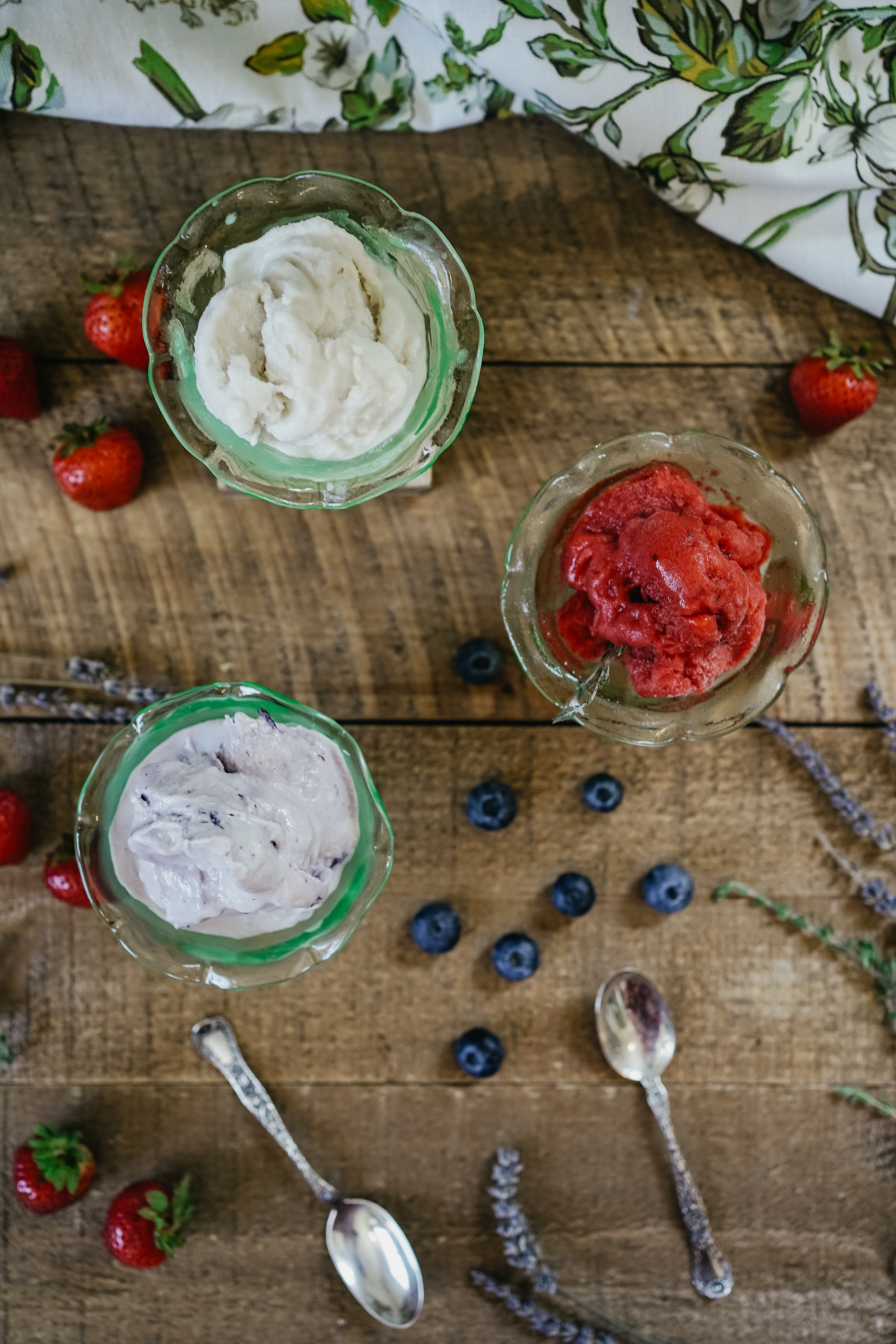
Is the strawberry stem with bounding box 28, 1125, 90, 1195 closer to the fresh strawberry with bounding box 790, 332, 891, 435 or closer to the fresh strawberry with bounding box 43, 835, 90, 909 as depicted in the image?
the fresh strawberry with bounding box 43, 835, 90, 909

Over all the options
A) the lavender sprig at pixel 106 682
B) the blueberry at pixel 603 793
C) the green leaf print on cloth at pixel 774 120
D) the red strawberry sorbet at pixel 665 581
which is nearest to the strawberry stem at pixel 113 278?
the lavender sprig at pixel 106 682

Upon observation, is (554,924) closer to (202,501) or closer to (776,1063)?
(776,1063)

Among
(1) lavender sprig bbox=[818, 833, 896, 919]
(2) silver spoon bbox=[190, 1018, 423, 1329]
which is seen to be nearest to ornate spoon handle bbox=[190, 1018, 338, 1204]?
(2) silver spoon bbox=[190, 1018, 423, 1329]

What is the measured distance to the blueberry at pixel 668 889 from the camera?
131 centimetres

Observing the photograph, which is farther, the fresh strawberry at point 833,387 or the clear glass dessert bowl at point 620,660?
the fresh strawberry at point 833,387

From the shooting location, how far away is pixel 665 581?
38.2 inches

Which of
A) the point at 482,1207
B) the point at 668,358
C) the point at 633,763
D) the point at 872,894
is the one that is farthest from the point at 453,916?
the point at 668,358

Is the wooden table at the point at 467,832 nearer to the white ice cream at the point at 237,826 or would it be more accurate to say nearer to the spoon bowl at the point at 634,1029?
the spoon bowl at the point at 634,1029

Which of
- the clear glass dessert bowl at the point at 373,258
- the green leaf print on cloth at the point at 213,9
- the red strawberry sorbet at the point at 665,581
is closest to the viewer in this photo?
the red strawberry sorbet at the point at 665,581

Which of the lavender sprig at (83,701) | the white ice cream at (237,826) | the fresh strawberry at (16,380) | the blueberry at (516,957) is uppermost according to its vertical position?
the fresh strawberry at (16,380)

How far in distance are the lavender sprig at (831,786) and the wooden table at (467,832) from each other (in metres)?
0.03

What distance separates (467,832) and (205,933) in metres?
0.41

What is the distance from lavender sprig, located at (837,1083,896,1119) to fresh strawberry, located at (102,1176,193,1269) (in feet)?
3.31

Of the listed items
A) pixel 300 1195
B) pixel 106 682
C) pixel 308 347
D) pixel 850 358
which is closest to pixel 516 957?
pixel 300 1195
